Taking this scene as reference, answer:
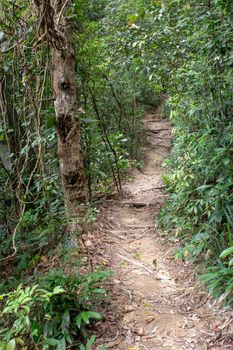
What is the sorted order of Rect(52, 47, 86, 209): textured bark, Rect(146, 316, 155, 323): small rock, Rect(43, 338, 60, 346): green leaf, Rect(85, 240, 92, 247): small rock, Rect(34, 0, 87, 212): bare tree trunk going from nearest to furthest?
Rect(43, 338, 60, 346): green leaf → Rect(146, 316, 155, 323): small rock → Rect(34, 0, 87, 212): bare tree trunk → Rect(52, 47, 86, 209): textured bark → Rect(85, 240, 92, 247): small rock

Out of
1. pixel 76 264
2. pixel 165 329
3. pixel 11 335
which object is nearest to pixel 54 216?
pixel 76 264

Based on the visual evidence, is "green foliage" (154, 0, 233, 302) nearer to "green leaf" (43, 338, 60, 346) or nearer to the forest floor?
the forest floor

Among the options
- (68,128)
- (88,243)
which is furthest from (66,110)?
(88,243)

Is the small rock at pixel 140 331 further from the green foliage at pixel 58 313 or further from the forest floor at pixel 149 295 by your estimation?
the green foliage at pixel 58 313

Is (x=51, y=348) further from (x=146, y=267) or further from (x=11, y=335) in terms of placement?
(x=146, y=267)

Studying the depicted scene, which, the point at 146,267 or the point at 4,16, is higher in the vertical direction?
the point at 4,16

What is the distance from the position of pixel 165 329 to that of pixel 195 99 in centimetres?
298

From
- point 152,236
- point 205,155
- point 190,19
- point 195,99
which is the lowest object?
point 152,236

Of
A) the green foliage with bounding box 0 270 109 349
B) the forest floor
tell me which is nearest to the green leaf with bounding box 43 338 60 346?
the green foliage with bounding box 0 270 109 349

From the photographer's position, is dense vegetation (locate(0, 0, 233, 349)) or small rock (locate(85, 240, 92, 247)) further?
small rock (locate(85, 240, 92, 247))

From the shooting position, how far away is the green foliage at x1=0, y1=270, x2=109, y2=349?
8.77 ft

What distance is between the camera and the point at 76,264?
336 centimetres

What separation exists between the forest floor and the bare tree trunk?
0.77 m

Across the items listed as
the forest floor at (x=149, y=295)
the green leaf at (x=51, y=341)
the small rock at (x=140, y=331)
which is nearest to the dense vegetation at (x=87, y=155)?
the green leaf at (x=51, y=341)
